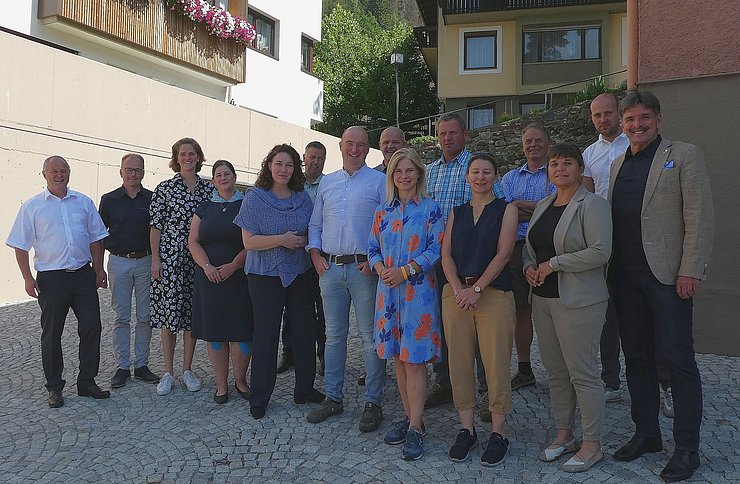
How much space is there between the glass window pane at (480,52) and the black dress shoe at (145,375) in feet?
68.1

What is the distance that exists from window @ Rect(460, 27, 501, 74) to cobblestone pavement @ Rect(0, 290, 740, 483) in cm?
1974

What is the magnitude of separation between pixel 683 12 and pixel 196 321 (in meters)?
5.57

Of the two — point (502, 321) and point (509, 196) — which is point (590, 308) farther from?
point (509, 196)

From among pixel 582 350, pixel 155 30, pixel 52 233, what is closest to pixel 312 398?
pixel 582 350

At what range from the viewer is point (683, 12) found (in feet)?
19.9

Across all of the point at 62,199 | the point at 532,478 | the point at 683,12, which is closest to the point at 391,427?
the point at 532,478

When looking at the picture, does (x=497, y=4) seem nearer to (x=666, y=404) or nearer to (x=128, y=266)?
(x=128, y=266)

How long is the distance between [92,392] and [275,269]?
1.96m

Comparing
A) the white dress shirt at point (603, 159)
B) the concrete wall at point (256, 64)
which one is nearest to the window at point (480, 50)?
the concrete wall at point (256, 64)

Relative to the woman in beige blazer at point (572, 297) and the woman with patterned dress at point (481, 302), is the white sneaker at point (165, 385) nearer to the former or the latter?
the woman with patterned dress at point (481, 302)

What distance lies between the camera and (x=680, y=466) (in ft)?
11.3

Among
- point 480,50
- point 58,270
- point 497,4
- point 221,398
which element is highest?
point 497,4

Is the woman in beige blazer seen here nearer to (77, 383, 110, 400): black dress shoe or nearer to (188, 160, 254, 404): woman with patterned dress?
(188, 160, 254, 404): woman with patterned dress

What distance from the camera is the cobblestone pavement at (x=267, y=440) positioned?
12.0ft
